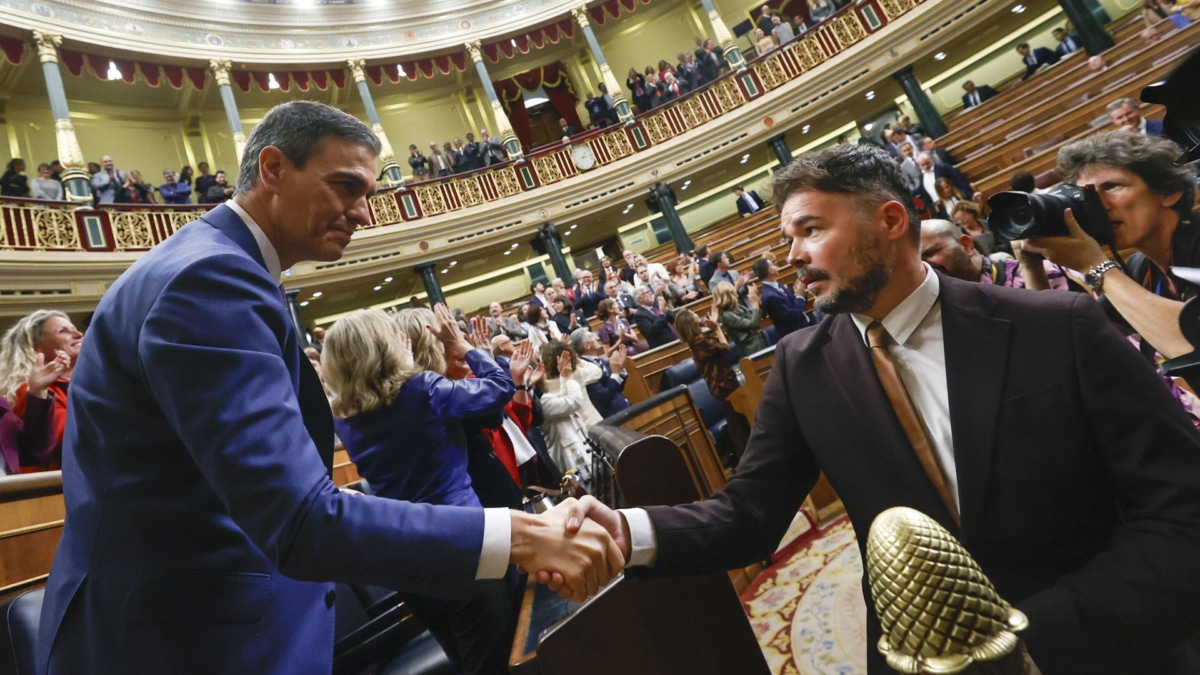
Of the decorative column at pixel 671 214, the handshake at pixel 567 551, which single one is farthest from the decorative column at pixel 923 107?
the handshake at pixel 567 551

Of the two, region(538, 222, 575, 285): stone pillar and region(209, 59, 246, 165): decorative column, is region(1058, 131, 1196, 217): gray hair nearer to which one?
region(538, 222, 575, 285): stone pillar

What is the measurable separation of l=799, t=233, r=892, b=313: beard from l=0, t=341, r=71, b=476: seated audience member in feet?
9.13

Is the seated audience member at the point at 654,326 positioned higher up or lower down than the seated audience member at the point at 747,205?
lower down

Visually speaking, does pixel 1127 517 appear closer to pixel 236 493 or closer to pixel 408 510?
pixel 408 510

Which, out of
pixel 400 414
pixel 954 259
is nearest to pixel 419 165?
pixel 400 414

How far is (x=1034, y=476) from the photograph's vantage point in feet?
2.97

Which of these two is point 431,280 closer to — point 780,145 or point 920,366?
point 780,145

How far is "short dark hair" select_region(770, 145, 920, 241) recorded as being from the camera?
116 cm

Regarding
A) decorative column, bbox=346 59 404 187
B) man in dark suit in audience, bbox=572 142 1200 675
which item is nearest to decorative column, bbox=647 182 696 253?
decorative column, bbox=346 59 404 187

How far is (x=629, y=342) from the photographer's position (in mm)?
6062

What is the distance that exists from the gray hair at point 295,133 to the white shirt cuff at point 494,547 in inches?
31.2

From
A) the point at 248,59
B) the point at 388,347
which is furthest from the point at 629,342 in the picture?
the point at 248,59

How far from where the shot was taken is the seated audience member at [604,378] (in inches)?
152

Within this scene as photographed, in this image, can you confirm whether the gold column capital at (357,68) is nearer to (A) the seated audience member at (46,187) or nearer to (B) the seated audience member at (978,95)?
(A) the seated audience member at (46,187)
